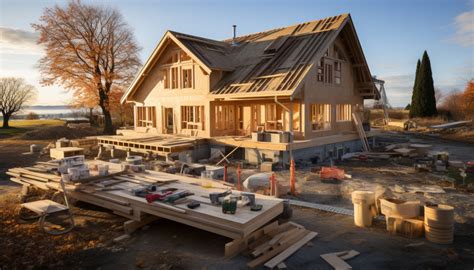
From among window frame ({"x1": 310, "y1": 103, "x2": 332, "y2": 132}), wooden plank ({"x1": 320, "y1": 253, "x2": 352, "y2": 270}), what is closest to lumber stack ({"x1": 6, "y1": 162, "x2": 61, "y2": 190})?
wooden plank ({"x1": 320, "y1": 253, "x2": 352, "y2": 270})

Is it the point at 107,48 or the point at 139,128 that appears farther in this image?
the point at 107,48

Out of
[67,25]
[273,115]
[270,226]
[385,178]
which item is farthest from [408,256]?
[67,25]

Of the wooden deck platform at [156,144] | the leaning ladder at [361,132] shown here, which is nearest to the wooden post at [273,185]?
the wooden deck platform at [156,144]

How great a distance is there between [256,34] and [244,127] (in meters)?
8.49

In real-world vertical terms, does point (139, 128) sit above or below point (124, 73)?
below

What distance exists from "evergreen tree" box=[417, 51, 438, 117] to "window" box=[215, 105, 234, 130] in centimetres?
3794

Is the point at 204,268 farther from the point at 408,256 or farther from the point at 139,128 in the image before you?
the point at 139,128

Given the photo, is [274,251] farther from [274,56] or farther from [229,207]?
[274,56]

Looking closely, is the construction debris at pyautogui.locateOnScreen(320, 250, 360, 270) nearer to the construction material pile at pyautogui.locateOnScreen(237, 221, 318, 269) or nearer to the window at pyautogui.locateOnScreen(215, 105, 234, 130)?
the construction material pile at pyautogui.locateOnScreen(237, 221, 318, 269)

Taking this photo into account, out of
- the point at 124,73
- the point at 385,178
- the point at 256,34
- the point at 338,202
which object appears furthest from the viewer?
the point at 124,73

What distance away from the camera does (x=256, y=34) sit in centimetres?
2525

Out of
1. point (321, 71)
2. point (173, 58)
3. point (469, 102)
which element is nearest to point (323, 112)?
point (321, 71)

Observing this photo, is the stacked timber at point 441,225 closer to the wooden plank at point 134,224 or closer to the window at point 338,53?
the wooden plank at point 134,224

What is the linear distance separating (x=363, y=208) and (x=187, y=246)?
15.0 ft
